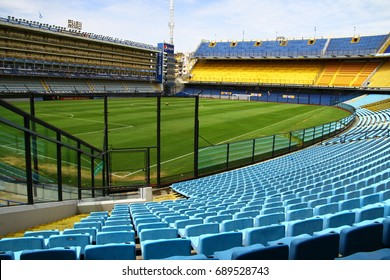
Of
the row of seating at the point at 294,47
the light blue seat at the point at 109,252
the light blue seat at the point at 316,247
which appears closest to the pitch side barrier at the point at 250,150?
the light blue seat at the point at 109,252

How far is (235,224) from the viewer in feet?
15.5

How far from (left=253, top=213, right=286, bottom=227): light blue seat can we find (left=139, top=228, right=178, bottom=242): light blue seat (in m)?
1.39

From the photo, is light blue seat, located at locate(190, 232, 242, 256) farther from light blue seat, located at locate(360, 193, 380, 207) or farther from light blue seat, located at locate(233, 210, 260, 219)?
light blue seat, located at locate(360, 193, 380, 207)

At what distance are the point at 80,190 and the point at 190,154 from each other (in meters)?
10.0

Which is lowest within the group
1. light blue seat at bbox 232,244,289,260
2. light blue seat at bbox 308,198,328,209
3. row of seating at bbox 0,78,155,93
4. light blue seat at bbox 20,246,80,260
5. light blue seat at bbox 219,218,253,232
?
light blue seat at bbox 308,198,328,209

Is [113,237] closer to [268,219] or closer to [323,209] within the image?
[268,219]

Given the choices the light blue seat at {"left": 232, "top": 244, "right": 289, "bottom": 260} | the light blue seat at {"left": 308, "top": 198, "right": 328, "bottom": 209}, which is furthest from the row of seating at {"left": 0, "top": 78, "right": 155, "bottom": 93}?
the light blue seat at {"left": 232, "top": 244, "right": 289, "bottom": 260}

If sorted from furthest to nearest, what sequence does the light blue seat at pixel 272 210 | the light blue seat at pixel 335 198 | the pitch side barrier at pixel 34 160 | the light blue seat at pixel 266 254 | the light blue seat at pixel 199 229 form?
the pitch side barrier at pixel 34 160 → the light blue seat at pixel 335 198 → the light blue seat at pixel 272 210 → the light blue seat at pixel 199 229 → the light blue seat at pixel 266 254

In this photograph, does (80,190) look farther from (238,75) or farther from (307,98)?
(238,75)

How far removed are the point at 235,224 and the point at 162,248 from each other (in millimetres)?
1727

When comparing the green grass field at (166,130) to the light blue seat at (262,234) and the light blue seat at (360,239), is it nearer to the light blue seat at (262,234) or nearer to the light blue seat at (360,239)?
the light blue seat at (262,234)

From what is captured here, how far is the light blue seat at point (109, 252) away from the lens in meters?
2.98

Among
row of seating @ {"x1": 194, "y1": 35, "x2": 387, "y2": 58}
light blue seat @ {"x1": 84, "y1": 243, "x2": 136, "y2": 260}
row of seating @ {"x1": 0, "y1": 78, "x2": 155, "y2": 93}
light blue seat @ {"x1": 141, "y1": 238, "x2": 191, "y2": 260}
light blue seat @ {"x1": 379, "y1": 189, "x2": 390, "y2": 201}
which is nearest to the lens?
light blue seat @ {"x1": 84, "y1": 243, "x2": 136, "y2": 260}

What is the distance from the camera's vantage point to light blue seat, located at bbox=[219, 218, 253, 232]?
15.1 feet
